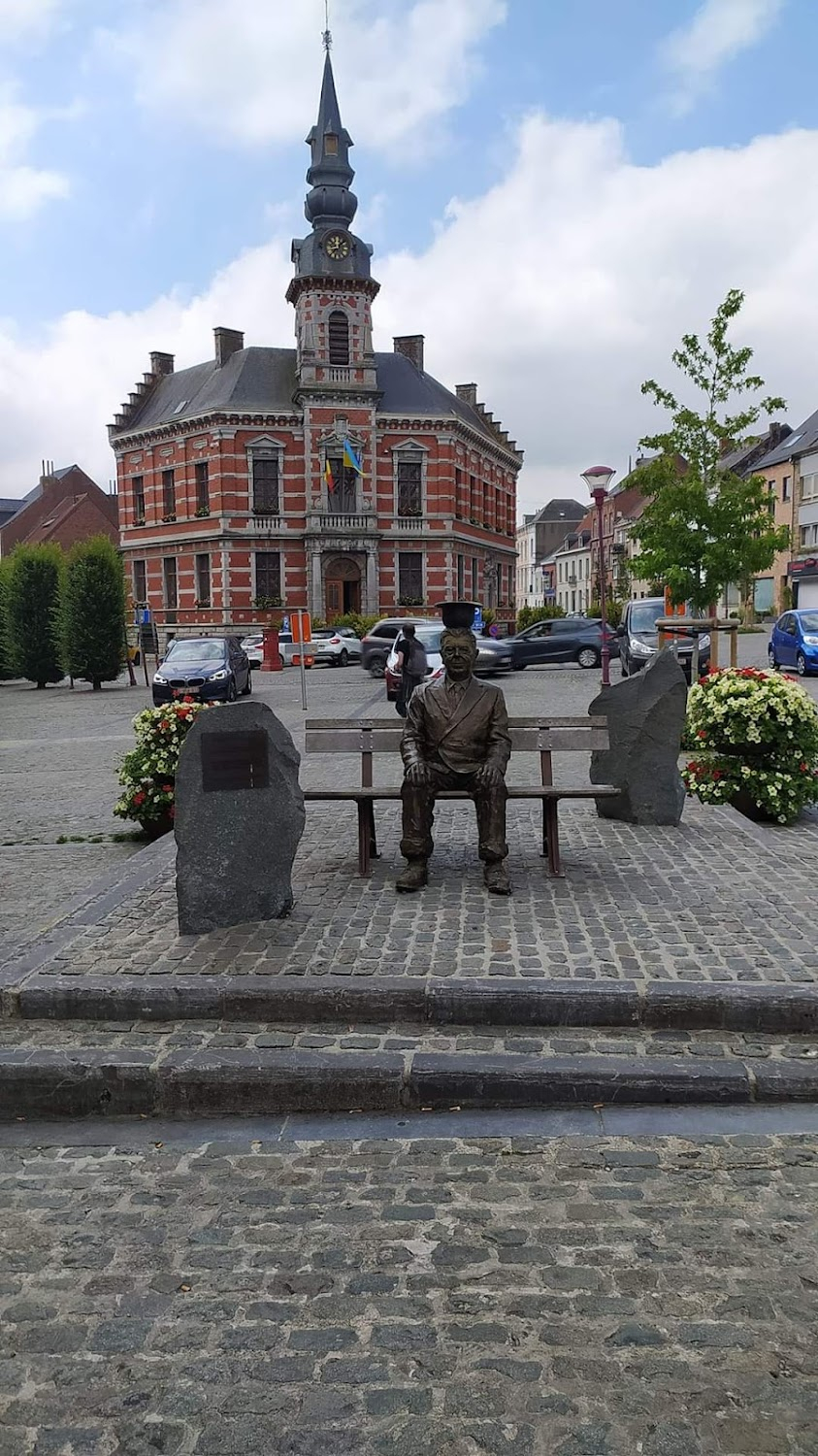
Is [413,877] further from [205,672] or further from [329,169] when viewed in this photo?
[329,169]

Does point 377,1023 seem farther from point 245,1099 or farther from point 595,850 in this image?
point 595,850

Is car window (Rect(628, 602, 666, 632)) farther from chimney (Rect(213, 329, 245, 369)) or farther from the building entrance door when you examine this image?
chimney (Rect(213, 329, 245, 369))

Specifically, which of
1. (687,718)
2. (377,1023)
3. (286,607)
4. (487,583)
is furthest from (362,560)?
(377,1023)

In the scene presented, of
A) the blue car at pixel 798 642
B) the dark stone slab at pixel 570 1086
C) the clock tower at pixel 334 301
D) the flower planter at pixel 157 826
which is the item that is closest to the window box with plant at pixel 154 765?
the flower planter at pixel 157 826

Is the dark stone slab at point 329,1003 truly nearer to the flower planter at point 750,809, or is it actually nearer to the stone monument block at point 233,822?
the stone monument block at point 233,822

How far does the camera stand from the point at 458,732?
650 cm

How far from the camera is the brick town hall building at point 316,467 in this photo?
1822 inches

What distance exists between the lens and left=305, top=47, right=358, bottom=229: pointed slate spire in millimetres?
47281

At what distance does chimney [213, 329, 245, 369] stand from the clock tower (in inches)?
169

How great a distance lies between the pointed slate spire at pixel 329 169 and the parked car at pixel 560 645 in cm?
2753

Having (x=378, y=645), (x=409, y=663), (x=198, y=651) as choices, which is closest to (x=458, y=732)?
(x=409, y=663)

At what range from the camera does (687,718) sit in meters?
9.27

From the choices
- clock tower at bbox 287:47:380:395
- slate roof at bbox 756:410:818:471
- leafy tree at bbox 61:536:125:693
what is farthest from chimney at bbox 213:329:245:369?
slate roof at bbox 756:410:818:471

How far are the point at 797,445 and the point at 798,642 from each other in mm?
36779
